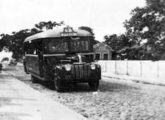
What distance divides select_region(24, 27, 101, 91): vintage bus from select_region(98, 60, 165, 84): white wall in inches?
288

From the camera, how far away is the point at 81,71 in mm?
18109

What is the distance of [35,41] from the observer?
21734mm

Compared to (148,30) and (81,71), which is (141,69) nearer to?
(148,30)

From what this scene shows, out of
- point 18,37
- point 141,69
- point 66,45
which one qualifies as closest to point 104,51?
point 18,37

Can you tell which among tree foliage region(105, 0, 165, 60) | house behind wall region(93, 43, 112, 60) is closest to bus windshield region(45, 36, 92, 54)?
tree foliage region(105, 0, 165, 60)

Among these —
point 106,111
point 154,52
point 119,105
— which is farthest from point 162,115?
point 154,52

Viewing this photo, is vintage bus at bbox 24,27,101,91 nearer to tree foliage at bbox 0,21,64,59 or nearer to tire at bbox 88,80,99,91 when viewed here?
tire at bbox 88,80,99,91

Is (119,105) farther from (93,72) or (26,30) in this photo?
(26,30)

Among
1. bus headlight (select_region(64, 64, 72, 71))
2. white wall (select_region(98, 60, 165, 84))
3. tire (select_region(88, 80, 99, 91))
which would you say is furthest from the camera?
white wall (select_region(98, 60, 165, 84))

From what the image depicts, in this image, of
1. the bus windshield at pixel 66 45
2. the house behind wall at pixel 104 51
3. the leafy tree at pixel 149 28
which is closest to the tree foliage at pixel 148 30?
the leafy tree at pixel 149 28

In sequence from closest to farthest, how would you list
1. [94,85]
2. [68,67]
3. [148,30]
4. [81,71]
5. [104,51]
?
1. [68,67]
2. [81,71]
3. [94,85]
4. [148,30]
5. [104,51]

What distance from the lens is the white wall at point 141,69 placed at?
29928 millimetres

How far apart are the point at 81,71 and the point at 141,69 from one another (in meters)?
17.4

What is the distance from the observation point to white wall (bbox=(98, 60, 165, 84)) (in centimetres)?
2993
